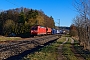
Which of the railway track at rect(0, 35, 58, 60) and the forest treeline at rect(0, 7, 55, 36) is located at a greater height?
the forest treeline at rect(0, 7, 55, 36)

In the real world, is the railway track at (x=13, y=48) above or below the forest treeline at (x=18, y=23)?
below

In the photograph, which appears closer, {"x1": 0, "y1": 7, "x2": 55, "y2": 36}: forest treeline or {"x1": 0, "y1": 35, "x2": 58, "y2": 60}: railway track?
{"x1": 0, "y1": 35, "x2": 58, "y2": 60}: railway track

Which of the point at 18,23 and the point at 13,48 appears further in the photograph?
the point at 18,23

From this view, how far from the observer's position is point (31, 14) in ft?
307

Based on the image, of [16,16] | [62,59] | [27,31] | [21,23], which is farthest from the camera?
[16,16]

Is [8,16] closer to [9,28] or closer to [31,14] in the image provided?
[31,14]

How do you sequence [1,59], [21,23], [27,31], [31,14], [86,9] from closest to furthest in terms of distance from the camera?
[1,59] < [86,9] < [27,31] < [21,23] < [31,14]

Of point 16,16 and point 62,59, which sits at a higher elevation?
point 16,16

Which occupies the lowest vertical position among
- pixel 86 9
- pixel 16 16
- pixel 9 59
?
pixel 9 59

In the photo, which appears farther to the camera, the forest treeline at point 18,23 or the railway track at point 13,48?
the forest treeline at point 18,23

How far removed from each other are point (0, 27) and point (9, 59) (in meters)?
71.0

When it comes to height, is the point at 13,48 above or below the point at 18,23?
below

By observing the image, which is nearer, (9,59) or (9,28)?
(9,59)

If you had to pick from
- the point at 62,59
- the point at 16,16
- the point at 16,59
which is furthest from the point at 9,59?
the point at 16,16
